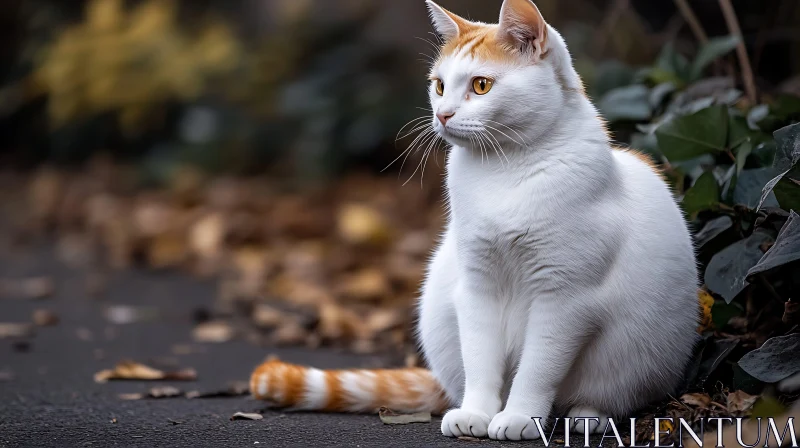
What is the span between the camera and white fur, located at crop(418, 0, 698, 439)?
7.42 feet

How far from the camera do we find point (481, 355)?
7.77 feet

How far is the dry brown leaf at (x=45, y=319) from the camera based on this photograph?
4.49 meters

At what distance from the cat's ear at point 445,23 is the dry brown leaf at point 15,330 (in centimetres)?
268

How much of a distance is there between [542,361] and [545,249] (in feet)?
0.92

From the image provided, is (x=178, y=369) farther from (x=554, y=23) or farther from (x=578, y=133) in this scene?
(x=554, y=23)

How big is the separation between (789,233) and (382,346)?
2.12 m

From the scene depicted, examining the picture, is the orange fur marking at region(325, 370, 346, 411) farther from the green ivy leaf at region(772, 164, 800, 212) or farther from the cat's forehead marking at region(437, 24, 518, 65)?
the green ivy leaf at region(772, 164, 800, 212)

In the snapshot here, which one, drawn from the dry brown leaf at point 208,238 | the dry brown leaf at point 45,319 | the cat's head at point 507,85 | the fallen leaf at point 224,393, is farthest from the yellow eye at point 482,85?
the dry brown leaf at point 208,238

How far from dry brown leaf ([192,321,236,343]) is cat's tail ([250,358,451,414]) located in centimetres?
154

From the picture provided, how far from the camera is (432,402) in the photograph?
278 centimetres

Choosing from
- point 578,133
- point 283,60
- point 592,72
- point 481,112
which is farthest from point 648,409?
point 283,60

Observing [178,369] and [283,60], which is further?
[283,60]

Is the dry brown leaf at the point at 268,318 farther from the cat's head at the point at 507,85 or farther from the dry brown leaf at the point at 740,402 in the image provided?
the dry brown leaf at the point at 740,402

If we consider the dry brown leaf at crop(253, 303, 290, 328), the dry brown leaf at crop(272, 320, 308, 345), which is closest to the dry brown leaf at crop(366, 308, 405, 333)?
the dry brown leaf at crop(272, 320, 308, 345)
